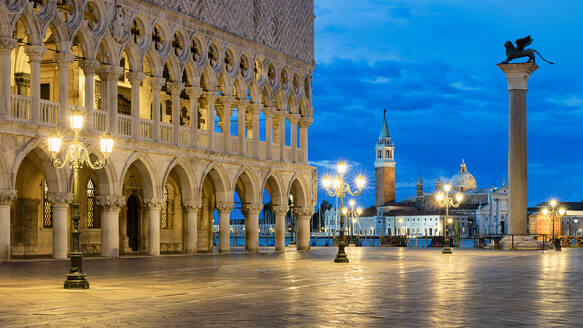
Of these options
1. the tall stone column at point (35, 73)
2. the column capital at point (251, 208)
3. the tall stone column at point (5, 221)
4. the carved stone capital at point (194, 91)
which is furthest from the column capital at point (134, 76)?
the column capital at point (251, 208)

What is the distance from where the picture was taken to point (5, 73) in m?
27.2

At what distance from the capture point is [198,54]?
119ft

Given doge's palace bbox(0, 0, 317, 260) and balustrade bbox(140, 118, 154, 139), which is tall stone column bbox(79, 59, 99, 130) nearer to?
doge's palace bbox(0, 0, 317, 260)

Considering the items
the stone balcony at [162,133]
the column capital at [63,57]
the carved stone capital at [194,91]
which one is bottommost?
→ the stone balcony at [162,133]

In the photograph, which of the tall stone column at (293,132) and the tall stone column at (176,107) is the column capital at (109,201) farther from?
the tall stone column at (293,132)

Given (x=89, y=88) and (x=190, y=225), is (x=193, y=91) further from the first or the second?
(x=89, y=88)

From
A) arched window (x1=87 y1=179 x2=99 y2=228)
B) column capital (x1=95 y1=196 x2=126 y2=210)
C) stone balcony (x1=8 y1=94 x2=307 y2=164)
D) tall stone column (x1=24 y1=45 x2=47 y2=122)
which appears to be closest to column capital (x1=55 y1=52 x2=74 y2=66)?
tall stone column (x1=24 y1=45 x2=47 y2=122)

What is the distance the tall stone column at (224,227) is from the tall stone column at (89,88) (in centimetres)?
977

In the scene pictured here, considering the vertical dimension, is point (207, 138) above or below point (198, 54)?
below

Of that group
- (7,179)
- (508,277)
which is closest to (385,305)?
(508,277)

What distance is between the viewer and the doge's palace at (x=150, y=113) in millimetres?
28297

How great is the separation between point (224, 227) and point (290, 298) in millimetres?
24157

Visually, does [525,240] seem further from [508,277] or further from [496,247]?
[508,277]

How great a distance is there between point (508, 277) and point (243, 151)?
19978mm
